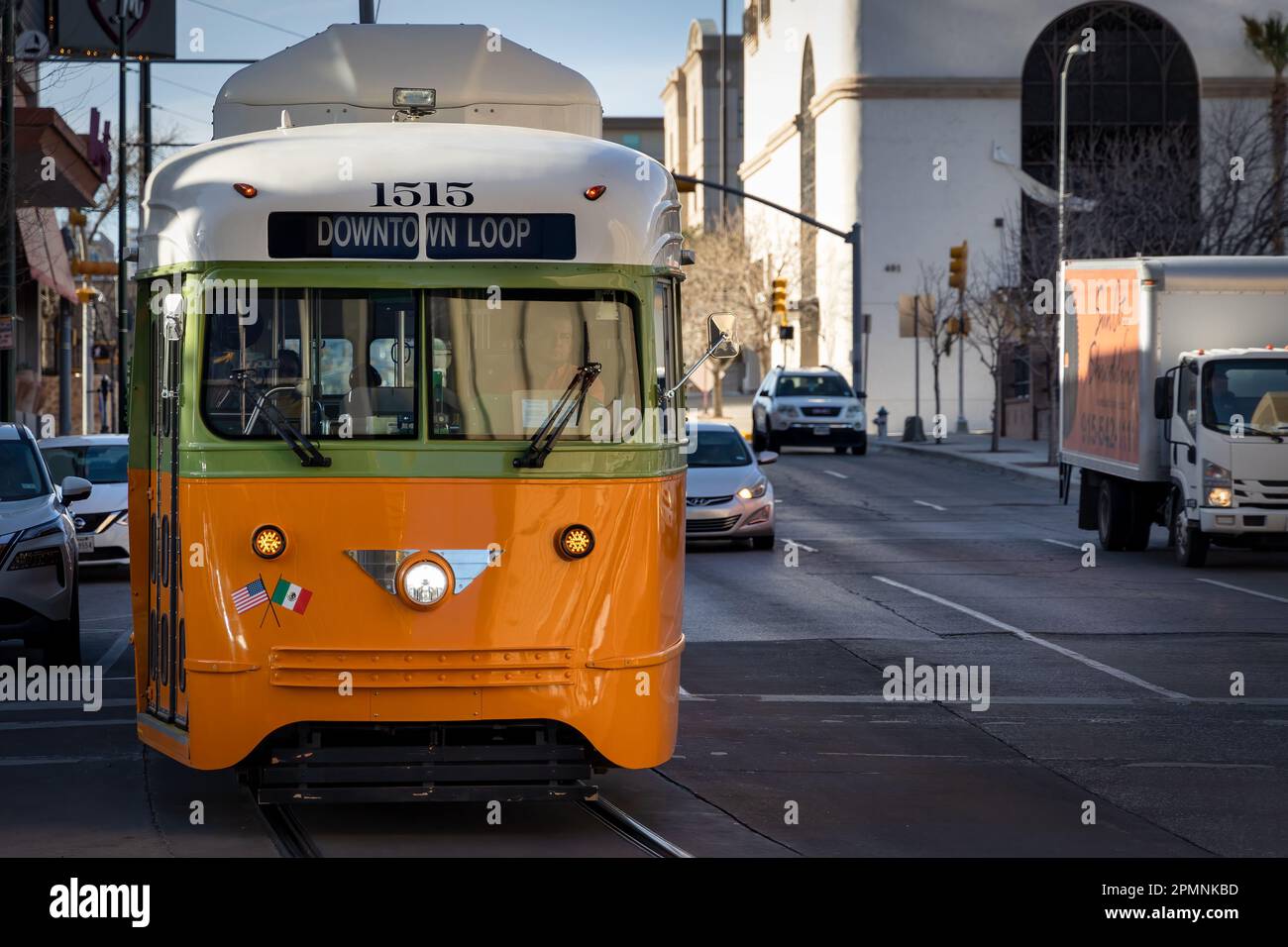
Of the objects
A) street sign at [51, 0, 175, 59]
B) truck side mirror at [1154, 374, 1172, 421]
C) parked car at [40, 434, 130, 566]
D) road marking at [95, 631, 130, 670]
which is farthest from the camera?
street sign at [51, 0, 175, 59]

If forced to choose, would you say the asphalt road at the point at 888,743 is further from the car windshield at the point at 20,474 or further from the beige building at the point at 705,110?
the beige building at the point at 705,110

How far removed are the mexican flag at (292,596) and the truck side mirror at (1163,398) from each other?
15.6 meters

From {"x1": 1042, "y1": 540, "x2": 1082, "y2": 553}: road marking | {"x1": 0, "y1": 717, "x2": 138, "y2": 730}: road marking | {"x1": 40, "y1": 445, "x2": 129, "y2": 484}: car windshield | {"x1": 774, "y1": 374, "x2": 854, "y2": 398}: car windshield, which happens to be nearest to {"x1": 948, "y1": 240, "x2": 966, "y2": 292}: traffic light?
{"x1": 774, "y1": 374, "x2": 854, "y2": 398}: car windshield

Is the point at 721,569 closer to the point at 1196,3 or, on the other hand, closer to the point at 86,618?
the point at 86,618

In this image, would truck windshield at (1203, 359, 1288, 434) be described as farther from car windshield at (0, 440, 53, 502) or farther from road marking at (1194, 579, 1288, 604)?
car windshield at (0, 440, 53, 502)

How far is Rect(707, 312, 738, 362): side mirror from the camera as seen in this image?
29.3 ft

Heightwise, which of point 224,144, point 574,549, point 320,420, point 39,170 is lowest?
point 574,549

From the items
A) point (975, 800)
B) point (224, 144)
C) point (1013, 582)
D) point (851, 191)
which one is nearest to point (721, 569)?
point (1013, 582)

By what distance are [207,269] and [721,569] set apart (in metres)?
14.0

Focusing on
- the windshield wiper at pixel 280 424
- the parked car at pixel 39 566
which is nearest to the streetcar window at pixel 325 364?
the windshield wiper at pixel 280 424

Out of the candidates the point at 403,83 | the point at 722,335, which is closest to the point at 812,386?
the point at 403,83

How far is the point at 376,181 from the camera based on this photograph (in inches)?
332

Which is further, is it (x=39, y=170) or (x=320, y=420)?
(x=39, y=170)

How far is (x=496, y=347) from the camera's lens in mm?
8414
